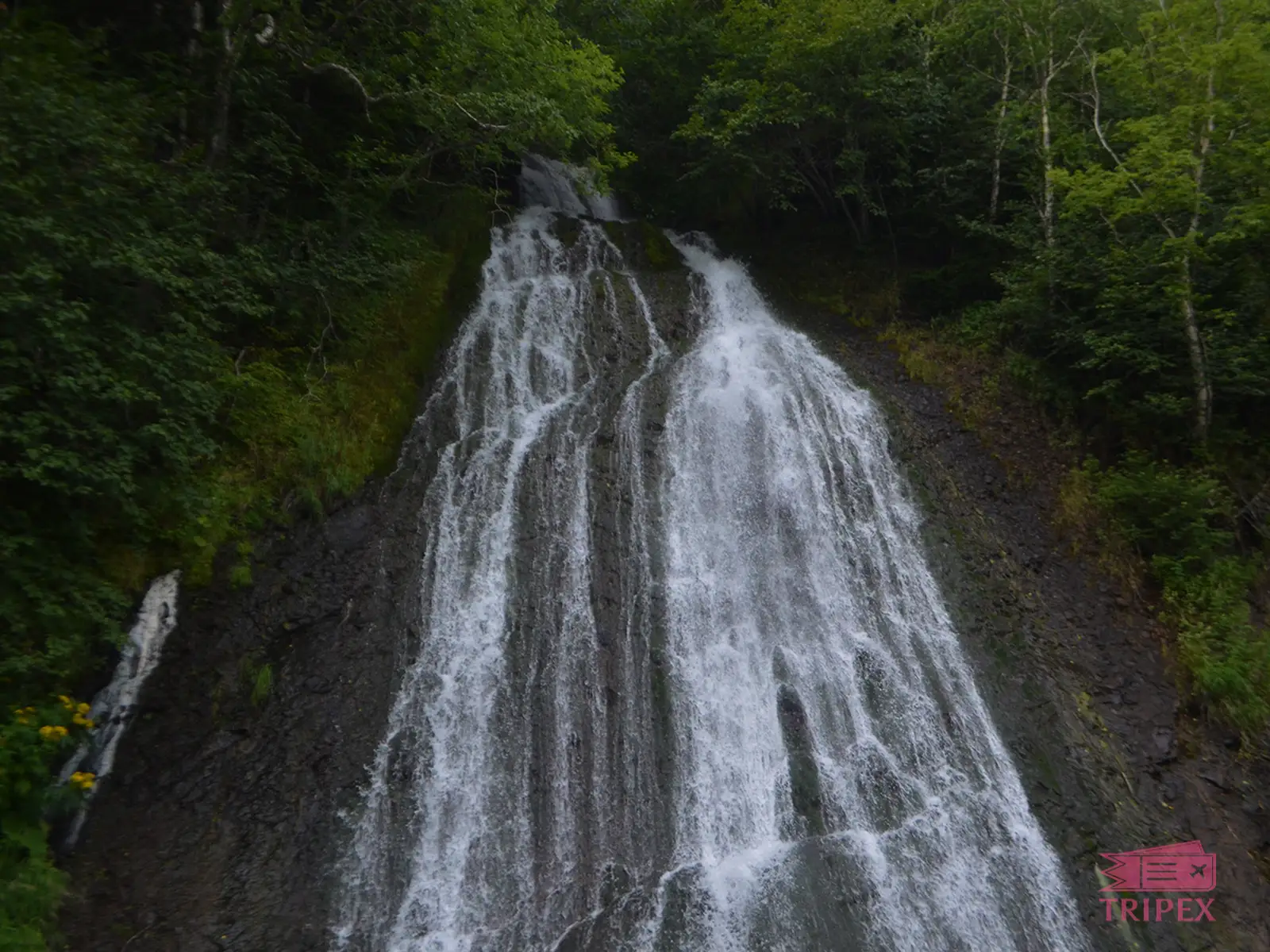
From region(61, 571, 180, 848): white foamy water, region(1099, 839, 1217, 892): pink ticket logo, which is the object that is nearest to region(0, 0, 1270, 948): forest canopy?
region(61, 571, 180, 848): white foamy water

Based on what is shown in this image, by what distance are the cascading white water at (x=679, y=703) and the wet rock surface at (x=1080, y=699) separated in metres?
0.35

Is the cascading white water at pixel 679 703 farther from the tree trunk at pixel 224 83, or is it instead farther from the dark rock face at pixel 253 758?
the tree trunk at pixel 224 83

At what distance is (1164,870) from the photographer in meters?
6.71

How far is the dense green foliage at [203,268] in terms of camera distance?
5754 mm

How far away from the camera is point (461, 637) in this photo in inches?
310

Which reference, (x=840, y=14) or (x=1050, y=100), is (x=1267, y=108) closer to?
(x=1050, y=100)

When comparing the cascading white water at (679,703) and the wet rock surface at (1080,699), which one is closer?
the cascading white water at (679,703)

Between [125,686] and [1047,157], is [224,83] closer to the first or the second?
[125,686]

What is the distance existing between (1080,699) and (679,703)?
4235mm

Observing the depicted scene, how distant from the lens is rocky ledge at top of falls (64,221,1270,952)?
19.7 ft

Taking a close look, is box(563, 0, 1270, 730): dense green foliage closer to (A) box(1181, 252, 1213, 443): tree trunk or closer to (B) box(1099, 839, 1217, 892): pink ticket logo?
(A) box(1181, 252, 1213, 443): tree trunk

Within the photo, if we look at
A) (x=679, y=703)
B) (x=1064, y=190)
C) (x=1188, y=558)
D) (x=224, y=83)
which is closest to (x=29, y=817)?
(x=679, y=703)

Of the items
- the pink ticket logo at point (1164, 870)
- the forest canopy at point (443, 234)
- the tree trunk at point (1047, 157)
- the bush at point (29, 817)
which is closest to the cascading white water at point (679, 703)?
the pink ticket logo at point (1164, 870)

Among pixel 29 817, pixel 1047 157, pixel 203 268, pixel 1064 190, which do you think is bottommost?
pixel 29 817
